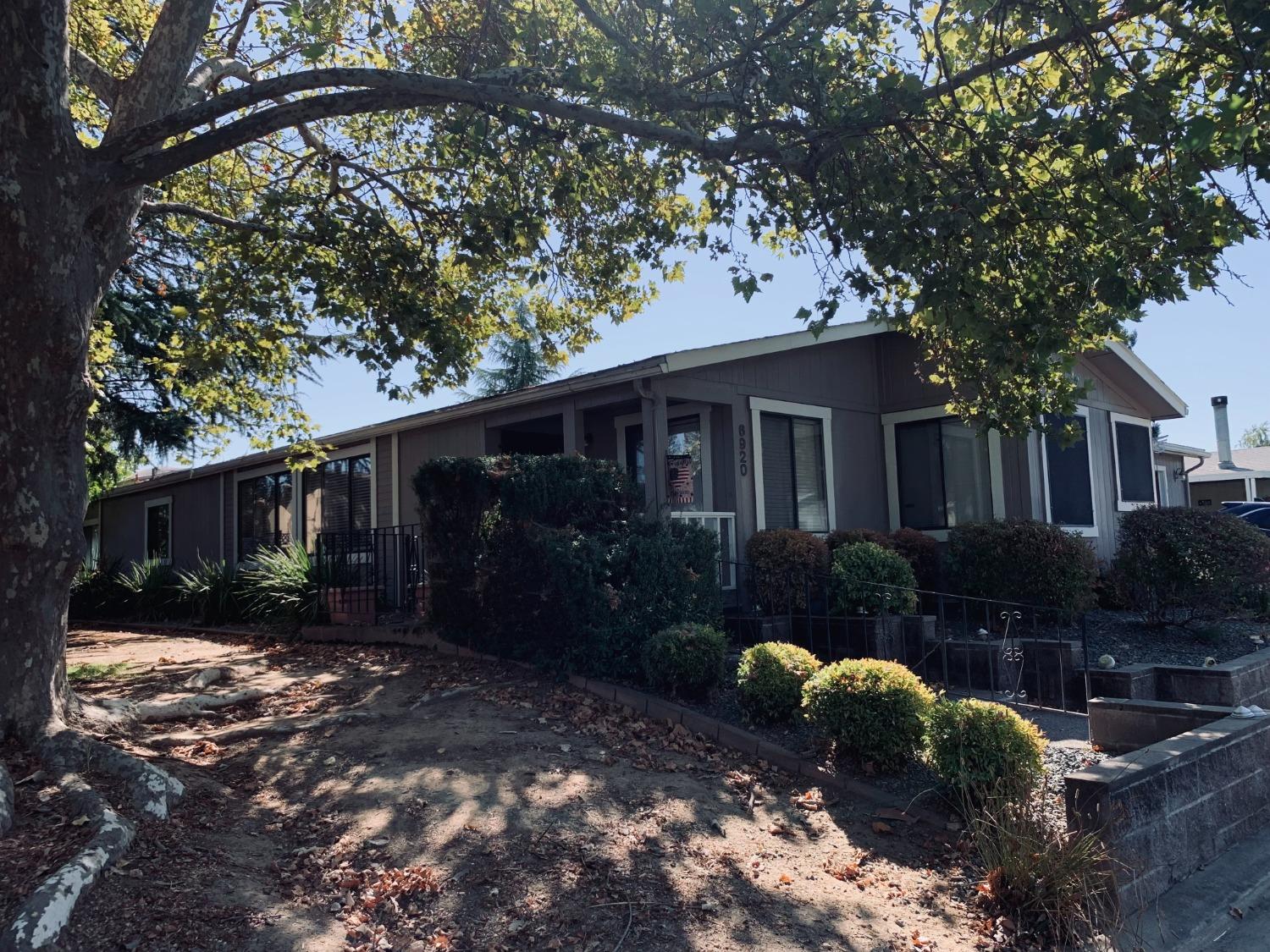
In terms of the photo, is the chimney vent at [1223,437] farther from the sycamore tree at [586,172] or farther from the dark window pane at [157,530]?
the dark window pane at [157,530]

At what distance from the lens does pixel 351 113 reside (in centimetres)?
632

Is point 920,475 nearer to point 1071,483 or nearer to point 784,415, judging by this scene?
point 1071,483

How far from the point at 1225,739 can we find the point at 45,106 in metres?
8.37

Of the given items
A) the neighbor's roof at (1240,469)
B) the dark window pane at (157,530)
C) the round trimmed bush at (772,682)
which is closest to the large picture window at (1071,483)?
the round trimmed bush at (772,682)

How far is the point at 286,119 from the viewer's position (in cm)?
633

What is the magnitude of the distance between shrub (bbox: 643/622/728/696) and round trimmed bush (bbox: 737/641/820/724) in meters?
0.37

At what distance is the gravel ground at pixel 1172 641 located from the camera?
9.34 metres

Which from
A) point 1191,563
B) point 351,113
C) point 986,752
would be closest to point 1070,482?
point 1191,563

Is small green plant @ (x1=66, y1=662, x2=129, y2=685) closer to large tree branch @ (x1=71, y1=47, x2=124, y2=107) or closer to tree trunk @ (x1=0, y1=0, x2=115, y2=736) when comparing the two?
tree trunk @ (x1=0, y1=0, x2=115, y2=736)

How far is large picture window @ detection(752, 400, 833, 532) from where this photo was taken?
12055 millimetres

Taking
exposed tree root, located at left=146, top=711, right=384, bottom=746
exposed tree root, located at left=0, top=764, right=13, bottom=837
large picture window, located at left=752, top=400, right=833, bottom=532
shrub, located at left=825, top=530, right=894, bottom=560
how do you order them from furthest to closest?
large picture window, located at left=752, top=400, right=833, bottom=532 < shrub, located at left=825, top=530, right=894, bottom=560 < exposed tree root, located at left=146, top=711, right=384, bottom=746 < exposed tree root, located at left=0, top=764, right=13, bottom=837

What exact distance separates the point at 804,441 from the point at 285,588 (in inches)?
296

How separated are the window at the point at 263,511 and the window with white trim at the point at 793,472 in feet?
32.6

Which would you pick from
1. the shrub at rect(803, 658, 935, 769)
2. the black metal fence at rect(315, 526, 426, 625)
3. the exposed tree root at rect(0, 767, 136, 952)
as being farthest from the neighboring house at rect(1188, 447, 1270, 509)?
the exposed tree root at rect(0, 767, 136, 952)
